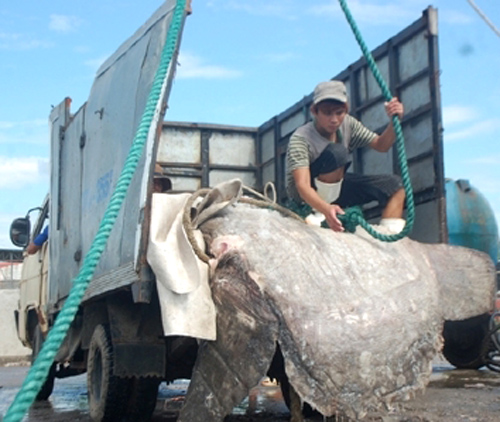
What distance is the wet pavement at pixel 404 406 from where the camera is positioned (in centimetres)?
484

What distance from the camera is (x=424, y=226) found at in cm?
555

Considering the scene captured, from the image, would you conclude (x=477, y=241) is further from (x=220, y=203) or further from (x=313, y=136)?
(x=220, y=203)

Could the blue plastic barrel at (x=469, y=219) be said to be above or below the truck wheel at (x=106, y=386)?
above

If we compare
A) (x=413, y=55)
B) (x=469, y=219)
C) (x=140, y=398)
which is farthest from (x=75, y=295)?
(x=469, y=219)

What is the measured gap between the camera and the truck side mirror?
750cm

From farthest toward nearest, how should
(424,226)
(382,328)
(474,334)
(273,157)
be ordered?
(273,157), (474,334), (424,226), (382,328)

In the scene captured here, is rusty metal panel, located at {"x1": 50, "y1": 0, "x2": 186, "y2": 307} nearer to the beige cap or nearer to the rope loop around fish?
the rope loop around fish

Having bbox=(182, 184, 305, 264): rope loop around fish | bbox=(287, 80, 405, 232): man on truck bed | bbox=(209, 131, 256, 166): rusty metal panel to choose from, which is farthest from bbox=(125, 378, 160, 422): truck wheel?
bbox=(209, 131, 256, 166): rusty metal panel

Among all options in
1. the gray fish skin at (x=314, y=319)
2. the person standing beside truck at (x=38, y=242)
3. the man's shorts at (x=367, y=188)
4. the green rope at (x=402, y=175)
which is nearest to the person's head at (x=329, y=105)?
the man's shorts at (x=367, y=188)

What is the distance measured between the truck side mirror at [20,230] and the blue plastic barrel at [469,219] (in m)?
5.30

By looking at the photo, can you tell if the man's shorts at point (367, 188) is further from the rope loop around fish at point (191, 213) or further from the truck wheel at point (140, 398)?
the truck wheel at point (140, 398)

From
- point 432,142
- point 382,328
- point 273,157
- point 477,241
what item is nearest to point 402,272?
point 382,328

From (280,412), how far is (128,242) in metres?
2.15

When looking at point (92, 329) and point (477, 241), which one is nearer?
point (92, 329)
